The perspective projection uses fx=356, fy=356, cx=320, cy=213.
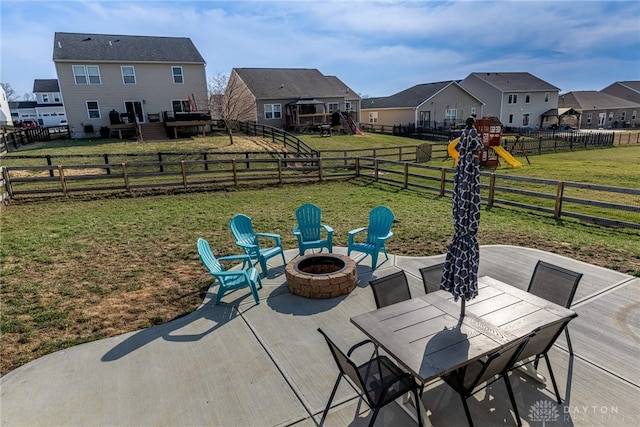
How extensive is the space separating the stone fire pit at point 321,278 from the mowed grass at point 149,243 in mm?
1473

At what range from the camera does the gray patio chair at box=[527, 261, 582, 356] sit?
3715 mm

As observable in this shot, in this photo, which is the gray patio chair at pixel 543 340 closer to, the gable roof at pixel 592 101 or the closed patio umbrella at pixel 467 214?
the closed patio umbrella at pixel 467 214

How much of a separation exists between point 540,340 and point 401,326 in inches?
45.6

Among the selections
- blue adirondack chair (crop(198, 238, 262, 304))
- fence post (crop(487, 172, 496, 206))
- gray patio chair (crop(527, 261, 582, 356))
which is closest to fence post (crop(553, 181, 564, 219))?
fence post (crop(487, 172, 496, 206))

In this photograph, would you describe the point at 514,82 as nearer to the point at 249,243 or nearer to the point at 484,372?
the point at 249,243

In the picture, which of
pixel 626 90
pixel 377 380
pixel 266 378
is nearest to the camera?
pixel 377 380

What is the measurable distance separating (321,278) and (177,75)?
27365 mm

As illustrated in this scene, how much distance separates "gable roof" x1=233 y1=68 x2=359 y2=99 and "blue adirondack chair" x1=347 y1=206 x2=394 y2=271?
28.4 metres

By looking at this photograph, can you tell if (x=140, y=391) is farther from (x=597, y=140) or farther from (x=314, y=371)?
(x=597, y=140)

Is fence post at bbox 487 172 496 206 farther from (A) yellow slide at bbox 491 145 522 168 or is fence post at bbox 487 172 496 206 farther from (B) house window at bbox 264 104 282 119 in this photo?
(B) house window at bbox 264 104 282 119

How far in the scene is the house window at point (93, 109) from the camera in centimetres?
2564

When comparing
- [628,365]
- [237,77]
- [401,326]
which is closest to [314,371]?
[401,326]

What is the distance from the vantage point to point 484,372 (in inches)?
106

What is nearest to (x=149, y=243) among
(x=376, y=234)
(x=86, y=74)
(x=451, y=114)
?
(x=376, y=234)
